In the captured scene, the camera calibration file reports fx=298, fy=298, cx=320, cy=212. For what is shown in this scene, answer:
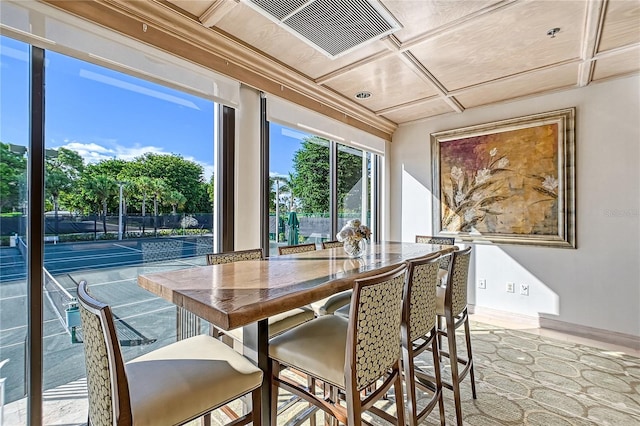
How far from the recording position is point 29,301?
5.24 feet

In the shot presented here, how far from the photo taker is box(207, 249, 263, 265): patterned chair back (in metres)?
1.88

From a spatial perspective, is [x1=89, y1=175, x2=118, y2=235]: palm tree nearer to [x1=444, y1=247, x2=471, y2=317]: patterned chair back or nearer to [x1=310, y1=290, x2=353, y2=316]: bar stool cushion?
[x1=310, y1=290, x2=353, y2=316]: bar stool cushion

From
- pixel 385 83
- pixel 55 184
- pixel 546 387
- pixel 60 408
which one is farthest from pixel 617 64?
pixel 60 408

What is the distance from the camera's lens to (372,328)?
3.84 ft

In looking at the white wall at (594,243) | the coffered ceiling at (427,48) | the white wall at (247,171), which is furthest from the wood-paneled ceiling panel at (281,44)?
the white wall at (594,243)

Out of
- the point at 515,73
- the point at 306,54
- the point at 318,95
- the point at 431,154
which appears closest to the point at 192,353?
the point at 306,54

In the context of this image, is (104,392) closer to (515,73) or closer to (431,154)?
(515,73)

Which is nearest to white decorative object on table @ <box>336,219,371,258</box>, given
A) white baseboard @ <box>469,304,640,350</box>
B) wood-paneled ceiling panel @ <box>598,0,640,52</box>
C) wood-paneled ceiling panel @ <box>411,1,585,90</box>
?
wood-paneled ceiling panel @ <box>411,1,585,90</box>

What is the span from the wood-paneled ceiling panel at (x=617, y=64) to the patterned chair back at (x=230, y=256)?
3.34 metres

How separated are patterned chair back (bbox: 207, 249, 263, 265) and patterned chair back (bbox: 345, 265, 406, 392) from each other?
3.60ft

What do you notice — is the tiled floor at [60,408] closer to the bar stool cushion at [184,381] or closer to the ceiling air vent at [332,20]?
the bar stool cushion at [184,381]

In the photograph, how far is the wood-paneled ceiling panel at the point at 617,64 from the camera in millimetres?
2518

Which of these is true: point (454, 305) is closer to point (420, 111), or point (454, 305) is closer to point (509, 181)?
point (509, 181)

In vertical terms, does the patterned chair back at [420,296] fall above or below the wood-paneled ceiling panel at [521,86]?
below
